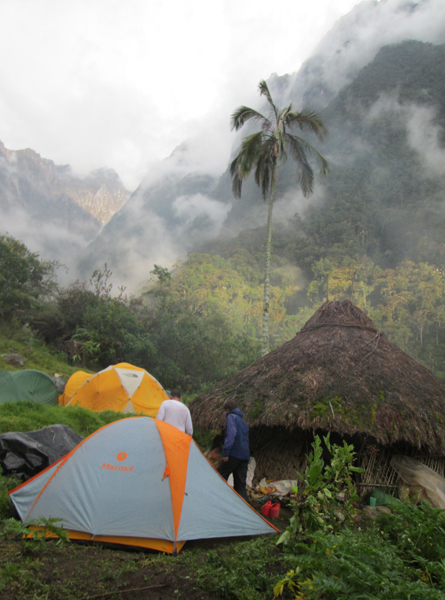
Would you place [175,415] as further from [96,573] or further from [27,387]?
[27,387]

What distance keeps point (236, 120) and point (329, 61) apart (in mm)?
78493

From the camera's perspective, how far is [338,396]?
254 inches

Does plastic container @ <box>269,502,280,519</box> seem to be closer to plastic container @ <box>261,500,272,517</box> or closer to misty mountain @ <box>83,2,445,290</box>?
plastic container @ <box>261,500,272,517</box>

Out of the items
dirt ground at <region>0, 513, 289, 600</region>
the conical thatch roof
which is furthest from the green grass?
dirt ground at <region>0, 513, 289, 600</region>

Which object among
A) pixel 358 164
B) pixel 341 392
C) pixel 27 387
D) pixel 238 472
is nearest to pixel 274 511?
pixel 238 472

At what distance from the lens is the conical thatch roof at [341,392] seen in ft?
19.9

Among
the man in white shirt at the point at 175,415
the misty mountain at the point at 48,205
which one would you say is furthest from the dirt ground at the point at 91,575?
the misty mountain at the point at 48,205

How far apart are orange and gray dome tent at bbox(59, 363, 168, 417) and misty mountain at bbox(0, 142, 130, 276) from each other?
83571 mm

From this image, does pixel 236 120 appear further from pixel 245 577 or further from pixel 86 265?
pixel 86 265

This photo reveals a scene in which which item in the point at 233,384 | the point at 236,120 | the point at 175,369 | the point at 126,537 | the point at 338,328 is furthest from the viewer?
the point at 175,369

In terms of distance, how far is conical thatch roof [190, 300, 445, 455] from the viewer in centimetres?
607

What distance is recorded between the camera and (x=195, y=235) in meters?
75.1

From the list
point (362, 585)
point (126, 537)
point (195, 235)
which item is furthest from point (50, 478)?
point (195, 235)

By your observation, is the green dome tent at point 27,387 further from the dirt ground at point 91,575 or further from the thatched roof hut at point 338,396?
the dirt ground at point 91,575
